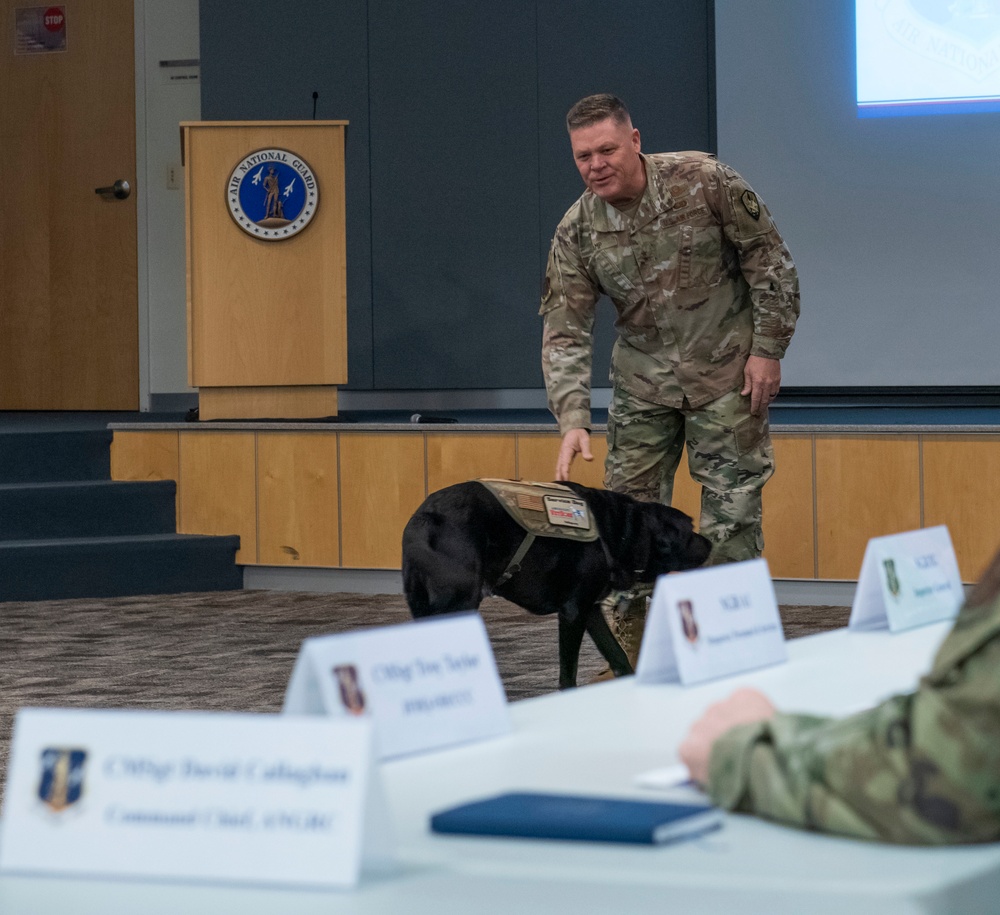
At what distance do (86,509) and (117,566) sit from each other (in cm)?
30

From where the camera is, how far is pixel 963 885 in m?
0.82

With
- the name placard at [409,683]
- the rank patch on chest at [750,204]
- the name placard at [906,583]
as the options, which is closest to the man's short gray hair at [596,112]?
the rank patch on chest at [750,204]

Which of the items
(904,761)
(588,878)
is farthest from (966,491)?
(588,878)

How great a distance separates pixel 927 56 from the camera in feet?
18.2

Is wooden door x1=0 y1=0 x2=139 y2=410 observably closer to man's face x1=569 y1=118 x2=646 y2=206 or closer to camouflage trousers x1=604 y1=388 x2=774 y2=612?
camouflage trousers x1=604 y1=388 x2=774 y2=612

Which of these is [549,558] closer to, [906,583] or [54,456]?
[906,583]

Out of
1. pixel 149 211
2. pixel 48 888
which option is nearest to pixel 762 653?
pixel 48 888

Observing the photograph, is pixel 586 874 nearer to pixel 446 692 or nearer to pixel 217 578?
pixel 446 692

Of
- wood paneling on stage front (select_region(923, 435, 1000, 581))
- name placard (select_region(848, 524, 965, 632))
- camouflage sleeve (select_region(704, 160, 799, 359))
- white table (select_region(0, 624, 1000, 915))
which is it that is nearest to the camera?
white table (select_region(0, 624, 1000, 915))

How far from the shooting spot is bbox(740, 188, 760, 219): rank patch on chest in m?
3.28

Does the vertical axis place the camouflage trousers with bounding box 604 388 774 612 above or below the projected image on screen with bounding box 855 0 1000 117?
below

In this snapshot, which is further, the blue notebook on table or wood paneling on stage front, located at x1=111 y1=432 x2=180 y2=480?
wood paneling on stage front, located at x1=111 y1=432 x2=180 y2=480

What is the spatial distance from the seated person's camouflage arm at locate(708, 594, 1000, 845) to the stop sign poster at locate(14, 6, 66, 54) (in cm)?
718

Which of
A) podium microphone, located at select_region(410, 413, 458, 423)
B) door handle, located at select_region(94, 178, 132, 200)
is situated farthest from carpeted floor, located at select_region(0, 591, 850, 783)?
door handle, located at select_region(94, 178, 132, 200)
